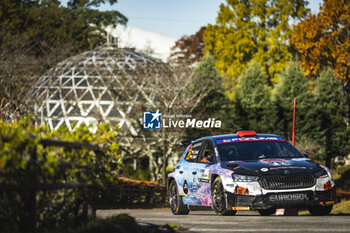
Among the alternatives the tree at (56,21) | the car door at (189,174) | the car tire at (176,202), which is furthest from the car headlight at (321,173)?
the tree at (56,21)

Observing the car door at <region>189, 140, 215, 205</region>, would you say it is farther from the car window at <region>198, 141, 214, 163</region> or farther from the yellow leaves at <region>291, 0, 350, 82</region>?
the yellow leaves at <region>291, 0, 350, 82</region>

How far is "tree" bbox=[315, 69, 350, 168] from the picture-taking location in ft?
158

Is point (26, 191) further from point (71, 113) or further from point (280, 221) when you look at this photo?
point (71, 113)

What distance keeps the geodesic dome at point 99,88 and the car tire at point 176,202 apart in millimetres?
28698

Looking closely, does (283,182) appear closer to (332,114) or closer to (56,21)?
A: (332,114)

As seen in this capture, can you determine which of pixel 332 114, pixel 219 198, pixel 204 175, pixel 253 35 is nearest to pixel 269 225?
pixel 219 198

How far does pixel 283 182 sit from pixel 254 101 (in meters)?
36.2

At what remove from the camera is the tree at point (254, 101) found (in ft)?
156

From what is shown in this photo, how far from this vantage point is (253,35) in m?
60.8

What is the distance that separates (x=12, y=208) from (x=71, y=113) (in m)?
46.0

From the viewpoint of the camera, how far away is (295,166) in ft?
41.1

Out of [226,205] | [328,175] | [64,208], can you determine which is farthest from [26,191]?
[328,175]

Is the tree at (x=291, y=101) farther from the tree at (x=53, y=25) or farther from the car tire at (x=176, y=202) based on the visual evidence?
the car tire at (x=176, y=202)

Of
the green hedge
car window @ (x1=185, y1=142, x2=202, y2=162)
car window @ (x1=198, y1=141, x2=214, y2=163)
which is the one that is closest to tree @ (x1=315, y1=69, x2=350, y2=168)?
car window @ (x1=185, y1=142, x2=202, y2=162)
